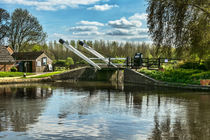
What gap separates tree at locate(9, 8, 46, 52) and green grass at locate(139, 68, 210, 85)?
117ft

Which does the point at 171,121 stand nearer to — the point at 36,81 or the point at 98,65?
the point at 36,81

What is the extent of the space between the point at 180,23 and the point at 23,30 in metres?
43.8

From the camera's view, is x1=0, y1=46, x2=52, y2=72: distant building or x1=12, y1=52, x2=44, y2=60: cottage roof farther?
x1=12, y1=52, x2=44, y2=60: cottage roof

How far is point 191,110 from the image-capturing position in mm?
12945

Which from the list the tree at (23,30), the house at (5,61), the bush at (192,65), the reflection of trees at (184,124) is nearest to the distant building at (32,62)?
the house at (5,61)

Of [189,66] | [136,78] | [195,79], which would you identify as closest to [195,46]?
[195,79]

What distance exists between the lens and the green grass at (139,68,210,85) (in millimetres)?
24641

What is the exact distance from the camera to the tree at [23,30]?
56875 mm

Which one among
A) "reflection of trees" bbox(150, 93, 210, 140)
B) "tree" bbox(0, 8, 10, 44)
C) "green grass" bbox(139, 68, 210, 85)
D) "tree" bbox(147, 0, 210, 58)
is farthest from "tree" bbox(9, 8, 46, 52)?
"reflection of trees" bbox(150, 93, 210, 140)

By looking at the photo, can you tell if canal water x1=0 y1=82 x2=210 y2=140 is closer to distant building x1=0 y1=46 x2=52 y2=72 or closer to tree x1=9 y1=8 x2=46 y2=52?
distant building x1=0 y1=46 x2=52 y2=72

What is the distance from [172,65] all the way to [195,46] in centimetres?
814

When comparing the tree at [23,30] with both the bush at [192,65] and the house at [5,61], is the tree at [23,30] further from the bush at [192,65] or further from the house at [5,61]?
the bush at [192,65]

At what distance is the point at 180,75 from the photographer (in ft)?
87.3

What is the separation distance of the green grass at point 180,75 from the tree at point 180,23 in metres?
2.86
